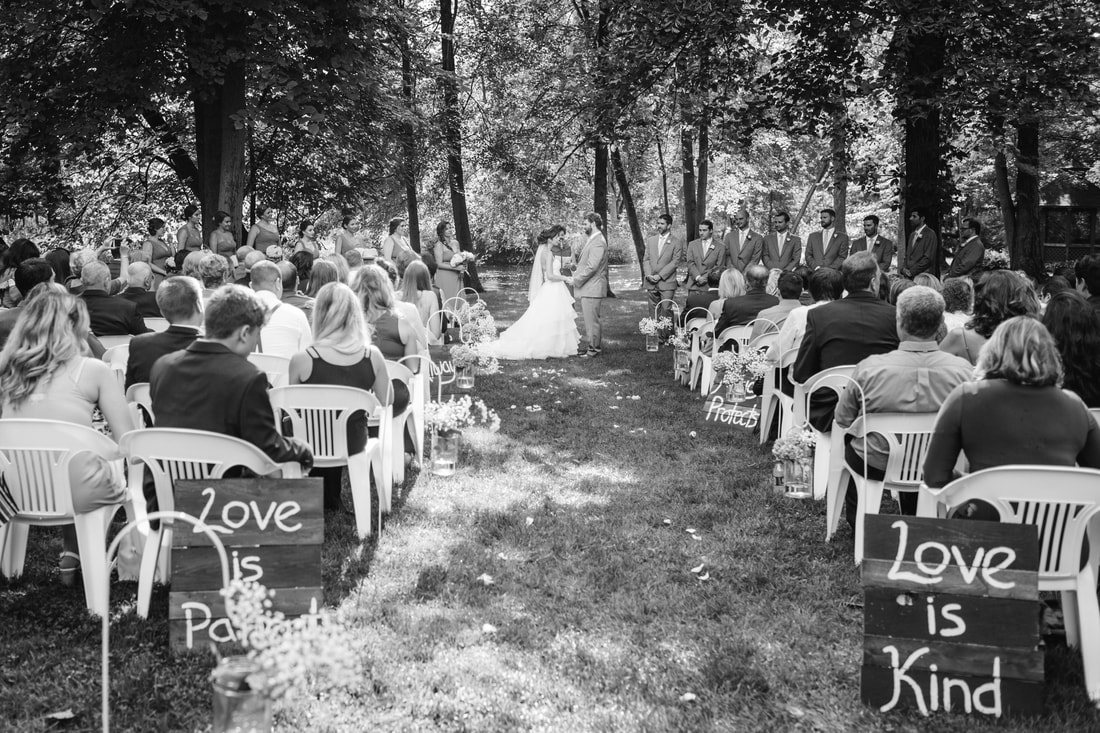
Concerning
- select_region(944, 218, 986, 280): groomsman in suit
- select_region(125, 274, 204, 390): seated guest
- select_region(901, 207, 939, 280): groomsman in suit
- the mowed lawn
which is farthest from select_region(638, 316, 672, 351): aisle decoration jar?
select_region(125, 274, 204, 390): seated guest

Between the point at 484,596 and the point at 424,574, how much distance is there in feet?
1.41

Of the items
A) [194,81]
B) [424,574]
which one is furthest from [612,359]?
[424,574]

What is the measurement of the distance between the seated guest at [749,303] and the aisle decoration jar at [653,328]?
294cm

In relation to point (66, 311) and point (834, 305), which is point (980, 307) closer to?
point (834, 305)

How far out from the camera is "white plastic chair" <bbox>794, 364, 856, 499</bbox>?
17.2 ft

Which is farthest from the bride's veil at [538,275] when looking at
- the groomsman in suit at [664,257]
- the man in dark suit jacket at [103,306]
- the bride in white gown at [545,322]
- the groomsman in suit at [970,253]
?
the man in dark suit jacket at [103,306]

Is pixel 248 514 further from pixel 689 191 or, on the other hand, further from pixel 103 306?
pixel 689 191

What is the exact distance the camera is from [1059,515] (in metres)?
3.40

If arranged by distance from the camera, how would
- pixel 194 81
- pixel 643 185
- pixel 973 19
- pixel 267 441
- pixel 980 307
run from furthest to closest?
pixel 643 185
pixel 194 81
pixel 973 19
pixel 980 307
pixel 267 441

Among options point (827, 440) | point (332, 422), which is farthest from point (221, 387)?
point (827, 440)

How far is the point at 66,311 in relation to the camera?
416cm

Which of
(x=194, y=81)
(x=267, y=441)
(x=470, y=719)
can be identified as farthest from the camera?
(x=194, y=81)

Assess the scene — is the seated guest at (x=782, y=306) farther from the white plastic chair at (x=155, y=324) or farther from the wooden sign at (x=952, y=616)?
the white plastic chair at (x=155, y=324)

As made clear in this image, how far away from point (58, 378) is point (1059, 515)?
434 cm
